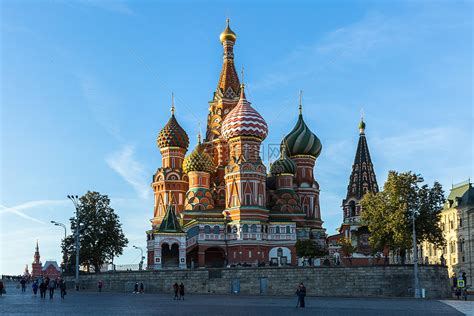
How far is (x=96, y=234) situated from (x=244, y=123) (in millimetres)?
22792

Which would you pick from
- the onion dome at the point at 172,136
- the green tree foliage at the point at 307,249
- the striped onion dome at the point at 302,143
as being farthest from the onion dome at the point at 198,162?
the green tree foliage at the point at 307,249

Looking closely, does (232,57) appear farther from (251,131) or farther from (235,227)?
(235,227)

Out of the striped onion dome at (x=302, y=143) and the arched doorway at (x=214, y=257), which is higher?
the striped onion dome at (x=302, y=143)

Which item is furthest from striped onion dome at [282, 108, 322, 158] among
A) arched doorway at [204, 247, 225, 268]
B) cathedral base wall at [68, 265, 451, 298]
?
cathedral base wall at [68, 265, 451, 298]

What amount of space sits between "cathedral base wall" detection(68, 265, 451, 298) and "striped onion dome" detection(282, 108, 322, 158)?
34.1 m

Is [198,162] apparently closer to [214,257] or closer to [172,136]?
[172,136]

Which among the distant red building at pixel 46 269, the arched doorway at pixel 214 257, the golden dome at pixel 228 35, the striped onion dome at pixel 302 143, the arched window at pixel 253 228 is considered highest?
the golden dome at pixel 228 35

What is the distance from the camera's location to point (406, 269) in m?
57.2

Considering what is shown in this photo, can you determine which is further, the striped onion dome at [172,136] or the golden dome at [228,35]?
the golden dome at [228,35]

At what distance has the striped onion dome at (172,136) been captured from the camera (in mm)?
89500

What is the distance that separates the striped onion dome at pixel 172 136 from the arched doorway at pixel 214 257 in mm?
16025

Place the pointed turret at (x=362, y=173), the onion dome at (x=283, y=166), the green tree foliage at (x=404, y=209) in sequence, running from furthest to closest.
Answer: the pointed turret at (x=362, y=173) < the onion dome at (x=283, y=166) < the green tree foliage at (x=404, y=209)

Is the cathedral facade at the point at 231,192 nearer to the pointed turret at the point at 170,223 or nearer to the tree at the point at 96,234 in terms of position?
the pointed turret at the point at 170,223

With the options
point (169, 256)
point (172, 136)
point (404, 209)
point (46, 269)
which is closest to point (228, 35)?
point (172, 136)
